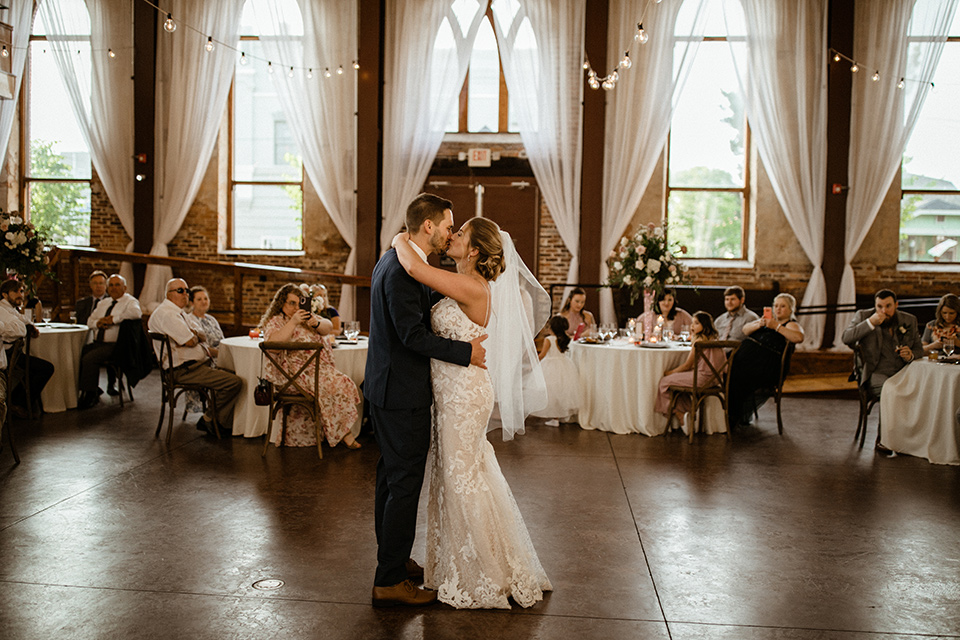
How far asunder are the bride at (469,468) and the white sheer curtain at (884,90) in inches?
324

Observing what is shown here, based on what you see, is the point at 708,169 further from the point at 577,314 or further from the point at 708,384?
the point at 708,384

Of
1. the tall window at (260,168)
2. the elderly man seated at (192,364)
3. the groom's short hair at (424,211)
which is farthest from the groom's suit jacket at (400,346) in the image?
the tall window at (260,168)

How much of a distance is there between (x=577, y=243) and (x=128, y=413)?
232 inches

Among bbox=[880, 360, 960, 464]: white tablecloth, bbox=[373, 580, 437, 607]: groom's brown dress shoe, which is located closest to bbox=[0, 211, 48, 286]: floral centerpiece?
bbox=[373, 580, 437, 607]: groom's brown dress shoe

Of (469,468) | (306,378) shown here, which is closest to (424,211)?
(469,468)

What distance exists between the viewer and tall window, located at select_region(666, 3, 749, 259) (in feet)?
35.5

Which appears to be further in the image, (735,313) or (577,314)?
(577,314)

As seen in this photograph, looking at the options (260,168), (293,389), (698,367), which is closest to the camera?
(293,389)

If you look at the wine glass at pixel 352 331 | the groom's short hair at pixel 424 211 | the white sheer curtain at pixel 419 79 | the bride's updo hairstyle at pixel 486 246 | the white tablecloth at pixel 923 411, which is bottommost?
the white tablecloth at pixel 923 411

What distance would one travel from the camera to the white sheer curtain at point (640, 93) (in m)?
10.4

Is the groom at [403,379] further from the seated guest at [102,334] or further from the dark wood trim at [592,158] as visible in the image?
the dark wood trim at [592,158]

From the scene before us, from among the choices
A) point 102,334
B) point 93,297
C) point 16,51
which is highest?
point 16,51

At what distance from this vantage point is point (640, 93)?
10.5 m

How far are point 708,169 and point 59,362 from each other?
808 cm
